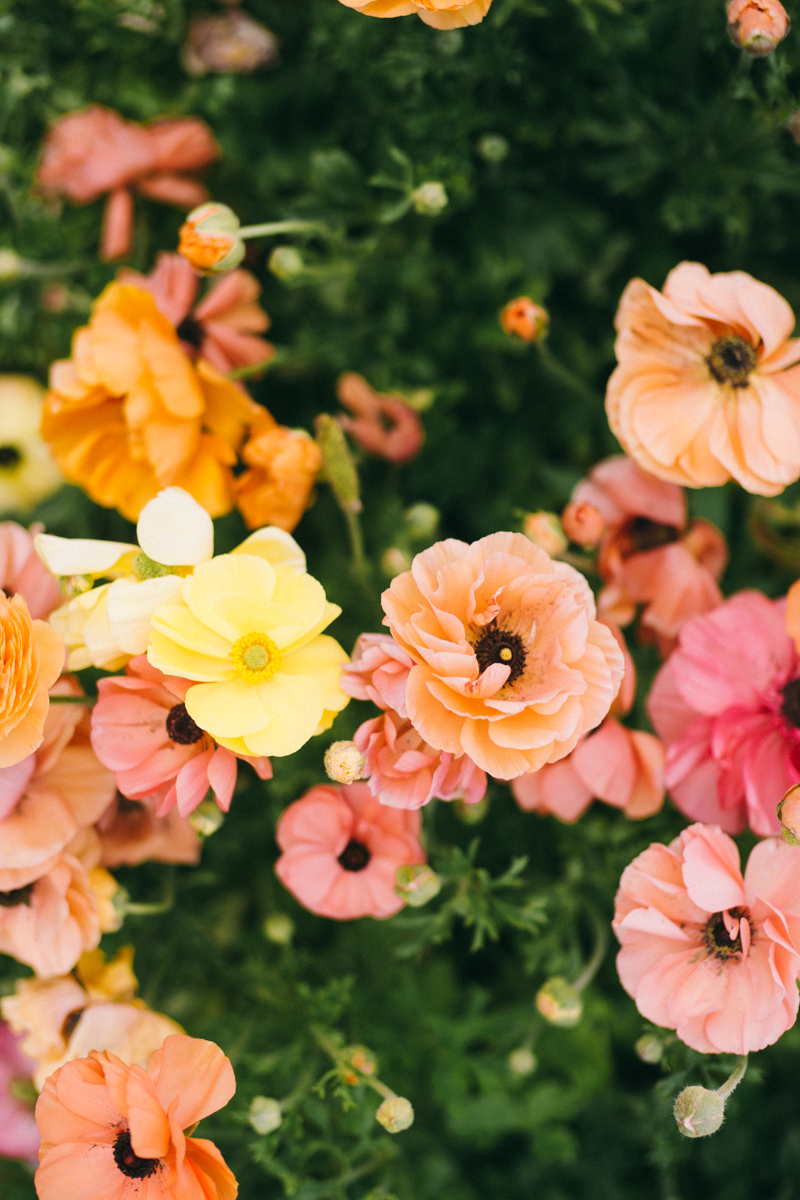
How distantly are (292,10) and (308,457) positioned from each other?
1.00 meters

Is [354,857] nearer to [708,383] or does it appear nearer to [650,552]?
[650,552]

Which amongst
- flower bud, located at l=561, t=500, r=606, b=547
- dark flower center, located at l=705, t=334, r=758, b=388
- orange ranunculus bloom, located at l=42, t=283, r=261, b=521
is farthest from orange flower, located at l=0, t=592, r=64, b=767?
dark flower center, located at l=705, t=334, r=758, b=388

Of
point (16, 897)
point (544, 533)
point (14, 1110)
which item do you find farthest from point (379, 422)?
point (14, 1110)

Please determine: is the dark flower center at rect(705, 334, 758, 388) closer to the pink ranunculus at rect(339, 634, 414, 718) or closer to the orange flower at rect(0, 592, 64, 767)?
the pink ranunculus at rect(339, 634, 414, 718)

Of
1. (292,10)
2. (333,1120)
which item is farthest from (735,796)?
(292,10)

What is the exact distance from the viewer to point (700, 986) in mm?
1037

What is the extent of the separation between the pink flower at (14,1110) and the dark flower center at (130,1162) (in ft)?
1.84

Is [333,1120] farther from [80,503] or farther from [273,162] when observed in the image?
[273,162]

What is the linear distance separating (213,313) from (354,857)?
0.85 metres

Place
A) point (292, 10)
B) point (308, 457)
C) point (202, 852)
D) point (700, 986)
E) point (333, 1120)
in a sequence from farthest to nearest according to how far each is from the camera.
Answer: point (292, 10), point (202, 852), point (333, 1120), point (308, 457), point (700, 986)

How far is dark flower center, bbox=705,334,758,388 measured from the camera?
4.03 feet

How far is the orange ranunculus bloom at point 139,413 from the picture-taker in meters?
1.24

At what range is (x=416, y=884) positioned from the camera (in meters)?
1.11

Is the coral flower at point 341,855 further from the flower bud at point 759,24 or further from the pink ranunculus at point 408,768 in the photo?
the flower bud at point 759,24
